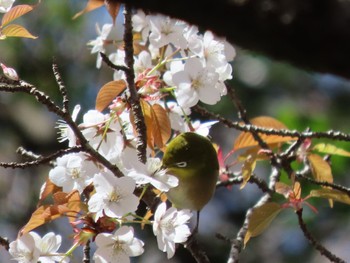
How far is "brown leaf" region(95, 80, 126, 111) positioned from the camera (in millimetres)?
1425

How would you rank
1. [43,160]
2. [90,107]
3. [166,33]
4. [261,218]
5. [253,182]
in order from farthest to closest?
[90,107]
[253,182]
[166,33]
[261,218]
[43,160]

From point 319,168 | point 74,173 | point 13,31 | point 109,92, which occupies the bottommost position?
point 319,168

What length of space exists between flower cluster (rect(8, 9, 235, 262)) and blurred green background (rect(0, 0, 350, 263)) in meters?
2.44

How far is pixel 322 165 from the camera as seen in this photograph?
167 centimetres

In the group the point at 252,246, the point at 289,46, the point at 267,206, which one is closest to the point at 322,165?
the point at 267,206

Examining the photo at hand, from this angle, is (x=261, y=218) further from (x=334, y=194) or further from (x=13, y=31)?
(x=13, y=31)

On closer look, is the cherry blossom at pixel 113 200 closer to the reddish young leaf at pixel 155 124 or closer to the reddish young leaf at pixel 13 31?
the reddish young leaf at pixel 155 124

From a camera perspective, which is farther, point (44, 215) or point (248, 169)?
point (248, 169)

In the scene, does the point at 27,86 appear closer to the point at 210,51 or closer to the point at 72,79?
the point at 210,51

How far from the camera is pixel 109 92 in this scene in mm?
1429

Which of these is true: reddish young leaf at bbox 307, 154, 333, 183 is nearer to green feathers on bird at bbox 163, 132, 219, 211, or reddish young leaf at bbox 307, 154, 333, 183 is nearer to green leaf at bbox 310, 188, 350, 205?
green leaf at bbox 310, 188, 350, 205

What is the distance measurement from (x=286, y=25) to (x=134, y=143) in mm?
947

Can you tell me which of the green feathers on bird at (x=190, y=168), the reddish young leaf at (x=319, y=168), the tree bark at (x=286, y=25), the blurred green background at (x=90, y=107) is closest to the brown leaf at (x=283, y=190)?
the green feathers on bird at (x=190, y=168)

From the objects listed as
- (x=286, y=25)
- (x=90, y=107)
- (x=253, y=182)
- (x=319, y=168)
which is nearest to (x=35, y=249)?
(x=253, y=182)
